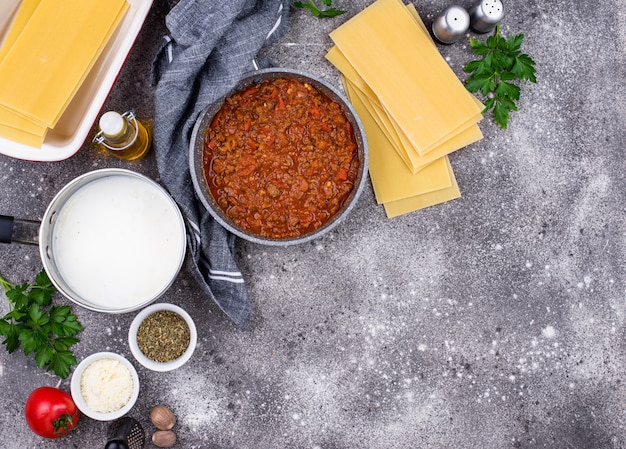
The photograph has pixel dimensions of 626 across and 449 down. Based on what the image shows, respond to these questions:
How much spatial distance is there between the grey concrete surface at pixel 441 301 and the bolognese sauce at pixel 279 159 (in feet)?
0.71

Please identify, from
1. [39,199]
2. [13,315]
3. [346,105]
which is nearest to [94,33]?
[39,199]

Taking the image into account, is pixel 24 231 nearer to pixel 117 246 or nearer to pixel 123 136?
pixel 117 246

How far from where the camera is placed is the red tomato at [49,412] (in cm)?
188

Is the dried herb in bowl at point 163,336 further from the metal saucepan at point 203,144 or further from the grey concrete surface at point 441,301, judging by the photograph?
the metal saucepan at point 203,144

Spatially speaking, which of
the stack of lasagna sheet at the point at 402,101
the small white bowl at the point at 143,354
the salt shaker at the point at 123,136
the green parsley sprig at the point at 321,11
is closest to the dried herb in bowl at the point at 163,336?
the small white bowl at the point at 143,354

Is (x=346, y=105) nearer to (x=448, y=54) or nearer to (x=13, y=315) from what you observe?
(x=448, y=54)

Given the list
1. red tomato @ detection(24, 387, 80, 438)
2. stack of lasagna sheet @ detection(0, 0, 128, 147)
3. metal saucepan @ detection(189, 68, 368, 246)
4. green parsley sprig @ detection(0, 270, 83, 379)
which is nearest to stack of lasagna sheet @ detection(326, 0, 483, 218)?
metal saucepan @ detection(189, 68, 368, 246)

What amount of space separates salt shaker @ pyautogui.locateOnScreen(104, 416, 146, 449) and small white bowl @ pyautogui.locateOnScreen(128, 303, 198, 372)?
0.25 m

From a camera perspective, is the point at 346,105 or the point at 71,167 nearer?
the point at 346,105

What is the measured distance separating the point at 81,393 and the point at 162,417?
29cm

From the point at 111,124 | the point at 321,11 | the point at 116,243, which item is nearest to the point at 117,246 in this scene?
the point at 116,243

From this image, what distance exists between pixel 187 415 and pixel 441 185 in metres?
1.26

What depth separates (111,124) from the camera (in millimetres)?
1679

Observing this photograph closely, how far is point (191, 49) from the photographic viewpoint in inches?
72.0
